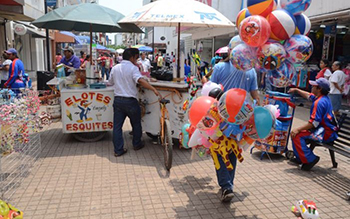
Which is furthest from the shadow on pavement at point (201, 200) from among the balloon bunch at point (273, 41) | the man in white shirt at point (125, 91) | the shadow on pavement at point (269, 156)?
the balloon bunch at point (273, 41)

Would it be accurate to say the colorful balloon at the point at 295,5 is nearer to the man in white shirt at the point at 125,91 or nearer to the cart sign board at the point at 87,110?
the man in white shirt at the point at 125,91

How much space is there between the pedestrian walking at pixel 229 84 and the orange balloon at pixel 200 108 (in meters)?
0.58

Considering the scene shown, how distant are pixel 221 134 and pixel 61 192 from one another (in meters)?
2.21

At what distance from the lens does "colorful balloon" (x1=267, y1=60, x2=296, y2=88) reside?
3.05 m

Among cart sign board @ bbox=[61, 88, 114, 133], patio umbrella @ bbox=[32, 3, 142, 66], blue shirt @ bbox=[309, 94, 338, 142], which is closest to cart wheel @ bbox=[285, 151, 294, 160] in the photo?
blue shirt @ bbox=[309, 94, 338, 142]

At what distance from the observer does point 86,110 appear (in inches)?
217

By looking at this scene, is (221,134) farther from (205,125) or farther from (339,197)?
(339,197)

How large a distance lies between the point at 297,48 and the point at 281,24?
30 centimetres

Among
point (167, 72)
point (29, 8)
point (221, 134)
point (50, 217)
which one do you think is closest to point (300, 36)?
point (221, 134)

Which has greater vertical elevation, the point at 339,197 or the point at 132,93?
the point at 132,93

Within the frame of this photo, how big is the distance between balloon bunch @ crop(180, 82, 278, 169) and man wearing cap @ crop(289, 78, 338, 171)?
169 centimetres

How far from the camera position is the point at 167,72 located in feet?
18.4

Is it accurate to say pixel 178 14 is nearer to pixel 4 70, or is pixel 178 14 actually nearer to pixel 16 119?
pixel 16 119

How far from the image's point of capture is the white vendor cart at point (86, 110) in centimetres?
542
